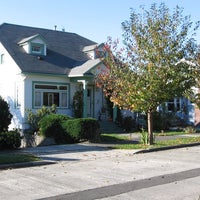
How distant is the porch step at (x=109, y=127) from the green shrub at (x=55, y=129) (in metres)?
5.18

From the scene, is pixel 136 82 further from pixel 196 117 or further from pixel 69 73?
pixel 196 117

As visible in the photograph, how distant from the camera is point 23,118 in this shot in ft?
83.7

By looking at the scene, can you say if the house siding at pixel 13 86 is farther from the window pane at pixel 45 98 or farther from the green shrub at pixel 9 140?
the green shrub at pixel 9 140

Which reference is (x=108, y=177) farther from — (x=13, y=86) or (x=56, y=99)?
(x=13, y=86)

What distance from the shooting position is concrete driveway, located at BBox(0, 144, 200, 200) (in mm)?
8492

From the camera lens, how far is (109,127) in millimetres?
27156

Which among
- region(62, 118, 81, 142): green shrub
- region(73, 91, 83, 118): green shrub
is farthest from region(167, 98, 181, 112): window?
region(62, 118, 81, 142): green shrub

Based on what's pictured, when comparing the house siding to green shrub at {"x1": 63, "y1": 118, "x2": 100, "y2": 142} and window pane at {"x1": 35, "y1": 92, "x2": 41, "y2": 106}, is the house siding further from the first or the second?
green shrub at {"x1": 63, "y1": 118, "x2": 100, "y2": 142}

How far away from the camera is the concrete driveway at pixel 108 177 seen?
8492 mm

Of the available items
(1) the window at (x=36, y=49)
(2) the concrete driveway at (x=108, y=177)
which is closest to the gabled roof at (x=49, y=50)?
(1) the window at (x=36, y=49)

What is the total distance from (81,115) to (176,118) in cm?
855

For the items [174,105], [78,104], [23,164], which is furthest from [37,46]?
[23,164]

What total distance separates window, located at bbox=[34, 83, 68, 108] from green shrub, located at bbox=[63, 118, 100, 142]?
20.3 ft

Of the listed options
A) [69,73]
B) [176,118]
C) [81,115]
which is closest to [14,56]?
[69,73]
